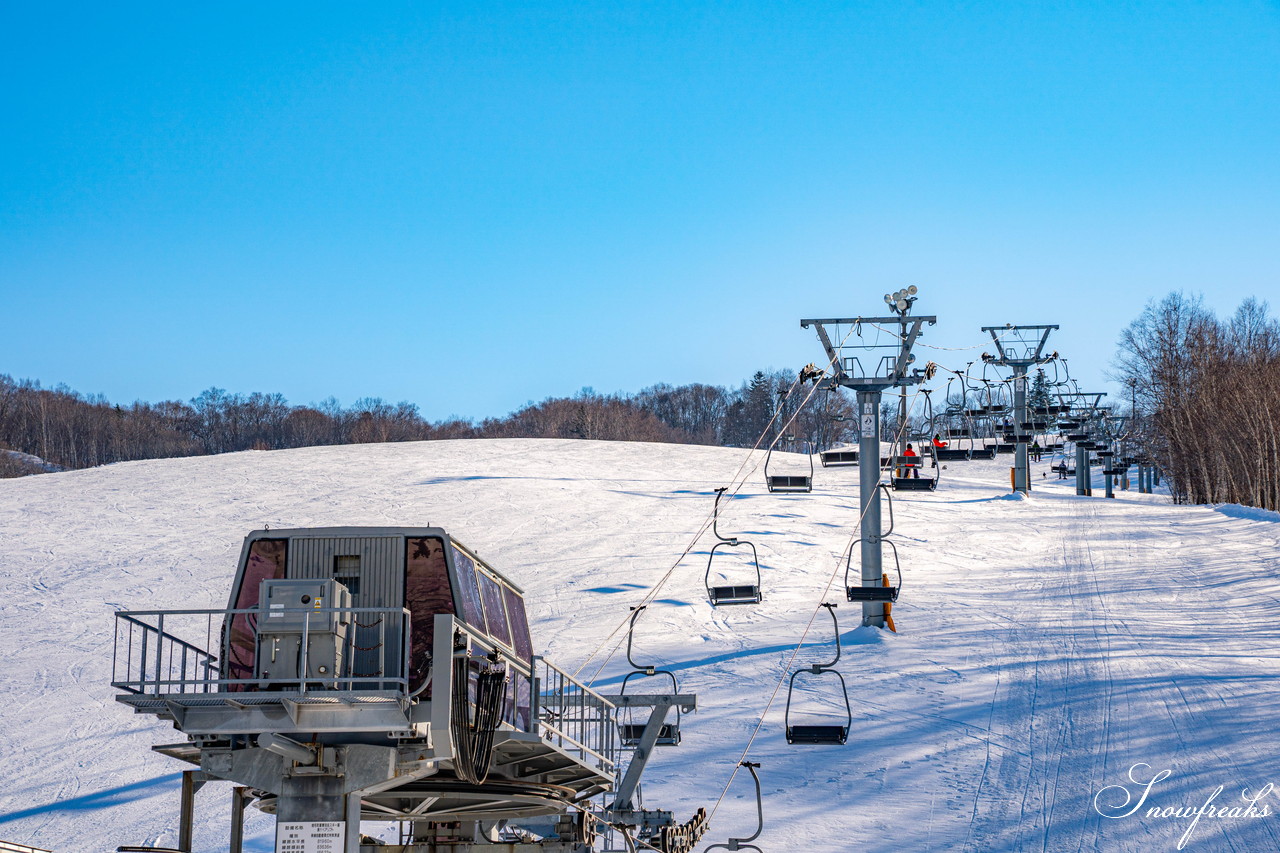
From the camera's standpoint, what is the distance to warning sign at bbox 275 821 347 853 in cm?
1002

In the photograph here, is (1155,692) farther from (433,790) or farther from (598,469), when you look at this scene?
(598,469)

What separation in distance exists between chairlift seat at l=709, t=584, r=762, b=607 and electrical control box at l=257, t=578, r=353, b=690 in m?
12.6

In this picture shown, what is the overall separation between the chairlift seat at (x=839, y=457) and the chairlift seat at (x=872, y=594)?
3871 mm

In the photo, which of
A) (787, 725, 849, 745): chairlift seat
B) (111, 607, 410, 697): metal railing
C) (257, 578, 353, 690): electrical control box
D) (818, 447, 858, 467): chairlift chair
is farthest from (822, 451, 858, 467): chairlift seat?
(257, 578, 353, 690): electrical control box

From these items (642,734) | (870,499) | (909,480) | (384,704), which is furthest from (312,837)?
A: (909,480)

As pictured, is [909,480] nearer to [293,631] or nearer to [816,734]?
[816,734]

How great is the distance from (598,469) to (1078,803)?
3868 cm

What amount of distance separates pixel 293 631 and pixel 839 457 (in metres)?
18.5

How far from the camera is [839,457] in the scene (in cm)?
2611

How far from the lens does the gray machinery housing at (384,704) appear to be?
9.29 meters

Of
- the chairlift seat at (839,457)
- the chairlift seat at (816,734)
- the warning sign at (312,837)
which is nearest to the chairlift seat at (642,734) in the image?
the chairlift seat at (816,734)

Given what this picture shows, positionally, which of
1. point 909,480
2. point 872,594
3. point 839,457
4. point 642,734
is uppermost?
point 839,457

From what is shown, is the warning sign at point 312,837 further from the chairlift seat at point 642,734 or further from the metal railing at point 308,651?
the chairlift seat at point 642,734

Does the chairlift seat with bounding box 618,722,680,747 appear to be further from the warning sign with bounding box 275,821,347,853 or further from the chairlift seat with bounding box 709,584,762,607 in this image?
the warning sign with bounding box 275,821,347,853
